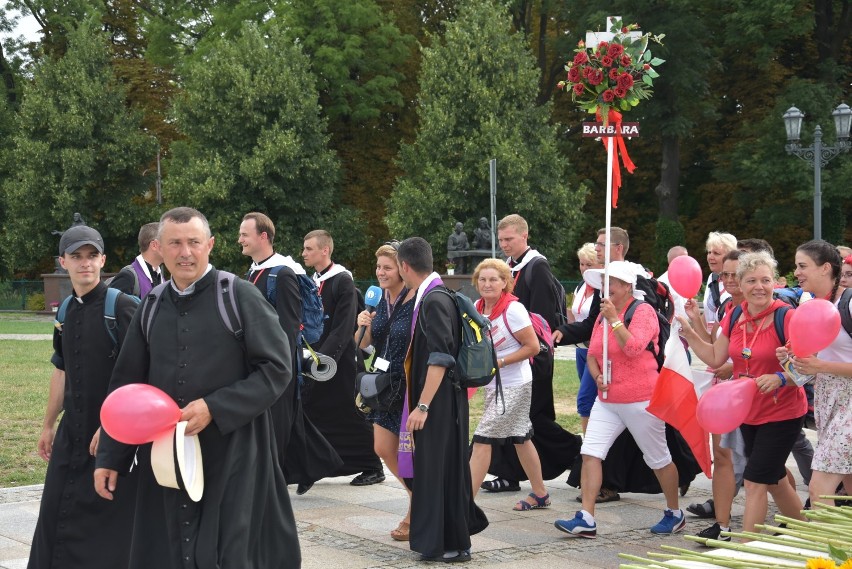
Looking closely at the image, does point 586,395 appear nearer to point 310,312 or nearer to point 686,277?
point 686,277

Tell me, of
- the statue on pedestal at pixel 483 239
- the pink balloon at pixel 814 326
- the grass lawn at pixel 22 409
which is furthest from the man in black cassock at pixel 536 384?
the statue on pedestal at pixel 483 239

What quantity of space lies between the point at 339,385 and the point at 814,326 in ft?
16.1

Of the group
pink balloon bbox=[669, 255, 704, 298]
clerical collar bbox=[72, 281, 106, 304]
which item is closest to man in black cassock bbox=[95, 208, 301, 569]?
clerical collar bbox=[72, 281, 106, 304]

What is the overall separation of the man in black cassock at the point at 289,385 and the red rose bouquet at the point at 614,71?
2.41 metres

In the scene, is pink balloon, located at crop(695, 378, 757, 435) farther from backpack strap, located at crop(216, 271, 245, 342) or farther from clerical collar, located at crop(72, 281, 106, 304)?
clerical collar, located at crop(72, 281, 106, 304)

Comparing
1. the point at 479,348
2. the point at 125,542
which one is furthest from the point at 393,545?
the point at 125,542

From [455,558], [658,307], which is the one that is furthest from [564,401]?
[455,558]

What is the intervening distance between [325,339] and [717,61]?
1316 inches

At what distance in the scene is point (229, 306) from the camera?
469 cm

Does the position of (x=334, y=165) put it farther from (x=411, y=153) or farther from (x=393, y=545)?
(x=393, y=545)

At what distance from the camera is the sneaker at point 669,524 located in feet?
25.0

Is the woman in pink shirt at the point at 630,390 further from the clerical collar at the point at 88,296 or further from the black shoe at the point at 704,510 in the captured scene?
the clerical collar at the point at 88,296

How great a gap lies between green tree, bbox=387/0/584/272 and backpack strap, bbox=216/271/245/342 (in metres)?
35.8

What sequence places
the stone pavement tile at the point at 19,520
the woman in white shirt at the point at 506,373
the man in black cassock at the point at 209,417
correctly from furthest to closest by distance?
the woman in white shirt at the point at 506,373, the stone pavement tile at the point at 19,520, the man in black cassock at the point at 209,417
